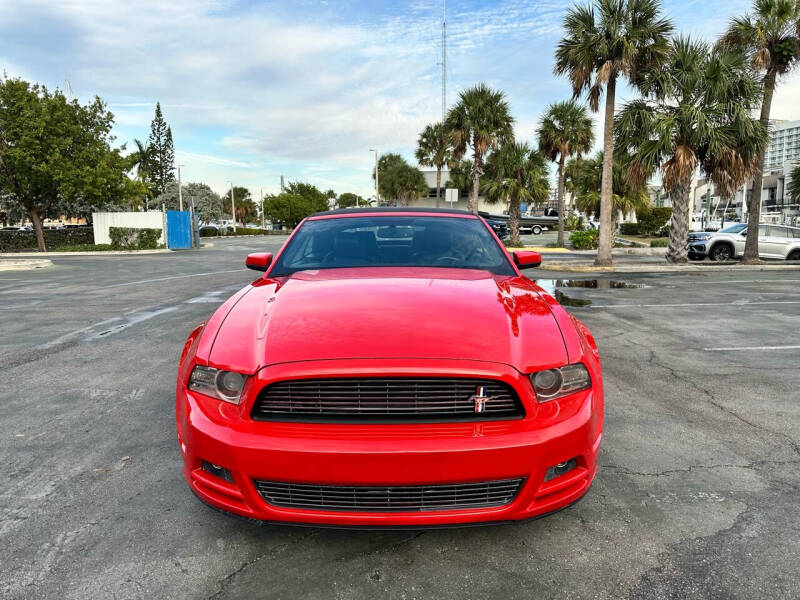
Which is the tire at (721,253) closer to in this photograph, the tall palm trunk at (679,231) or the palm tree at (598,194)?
the tall palm trunk at (679,231)

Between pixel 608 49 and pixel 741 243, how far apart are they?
896cm

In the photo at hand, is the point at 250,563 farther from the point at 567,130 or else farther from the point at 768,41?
the point at 567,130

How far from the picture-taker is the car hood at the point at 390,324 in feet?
7.43

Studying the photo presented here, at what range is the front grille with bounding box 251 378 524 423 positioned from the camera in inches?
84.9

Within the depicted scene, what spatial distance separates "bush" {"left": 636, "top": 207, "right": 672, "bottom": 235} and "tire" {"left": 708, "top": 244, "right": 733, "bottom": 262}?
75.0 ft

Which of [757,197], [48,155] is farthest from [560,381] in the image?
[48,155]

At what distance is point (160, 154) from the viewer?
257 feet

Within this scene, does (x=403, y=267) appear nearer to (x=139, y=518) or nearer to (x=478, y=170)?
(x=139, y=518)

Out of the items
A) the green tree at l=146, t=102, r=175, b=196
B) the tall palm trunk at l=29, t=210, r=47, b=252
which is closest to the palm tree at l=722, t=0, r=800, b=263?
the tall palm trunk at l=29, t=210, r=47, b=252

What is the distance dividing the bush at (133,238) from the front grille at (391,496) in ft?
111

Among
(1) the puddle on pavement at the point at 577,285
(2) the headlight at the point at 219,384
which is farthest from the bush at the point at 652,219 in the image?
(2) the headlight at the point at 219,384

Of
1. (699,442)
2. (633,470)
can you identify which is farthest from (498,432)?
(699,442)

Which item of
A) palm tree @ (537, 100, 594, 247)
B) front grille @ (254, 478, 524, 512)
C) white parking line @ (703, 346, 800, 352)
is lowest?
white parking line @ (703, 346, 800, 352)

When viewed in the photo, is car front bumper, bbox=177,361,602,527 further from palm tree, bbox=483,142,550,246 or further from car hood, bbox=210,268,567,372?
palm tree, bbox=483,142,550,246
